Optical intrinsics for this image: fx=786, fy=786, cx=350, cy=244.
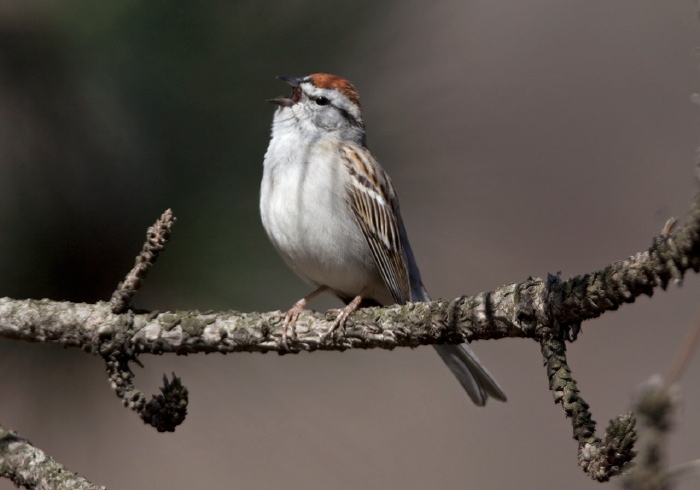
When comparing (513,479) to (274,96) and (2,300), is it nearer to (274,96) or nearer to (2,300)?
(274,96)

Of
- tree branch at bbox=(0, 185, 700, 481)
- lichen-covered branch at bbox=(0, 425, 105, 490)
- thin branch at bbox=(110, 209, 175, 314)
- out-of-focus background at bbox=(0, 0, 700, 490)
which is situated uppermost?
Answer: out-of-focus background at bbox=(0, 0, 700, 490)

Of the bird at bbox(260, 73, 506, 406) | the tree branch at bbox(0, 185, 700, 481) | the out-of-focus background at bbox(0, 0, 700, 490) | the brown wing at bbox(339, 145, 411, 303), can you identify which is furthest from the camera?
the brown wing at bbox(339, 145, 411, 303)

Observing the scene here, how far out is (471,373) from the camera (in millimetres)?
2697

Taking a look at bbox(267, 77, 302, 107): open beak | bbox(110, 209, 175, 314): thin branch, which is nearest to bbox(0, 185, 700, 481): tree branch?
bbox(110, 209, 175, 314): thin branch

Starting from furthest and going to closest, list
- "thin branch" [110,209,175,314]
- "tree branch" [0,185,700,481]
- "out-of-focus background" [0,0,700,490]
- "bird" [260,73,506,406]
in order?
"bird" [260,73,506,406] → "out-of-focus background" [0,0,700,490] → "thin branch" [110,209,175,314] → "tree branch" [0,185,700,481]

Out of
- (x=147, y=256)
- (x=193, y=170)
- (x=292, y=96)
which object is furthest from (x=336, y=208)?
(x=147, y=256)

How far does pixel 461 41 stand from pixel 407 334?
4.63 ft

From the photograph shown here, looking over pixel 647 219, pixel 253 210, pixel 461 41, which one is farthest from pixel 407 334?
pixel 647 219

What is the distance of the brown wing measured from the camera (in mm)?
2875

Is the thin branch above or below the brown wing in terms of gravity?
A: below

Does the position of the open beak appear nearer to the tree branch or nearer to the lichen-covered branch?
the tree branch

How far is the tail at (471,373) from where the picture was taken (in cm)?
266

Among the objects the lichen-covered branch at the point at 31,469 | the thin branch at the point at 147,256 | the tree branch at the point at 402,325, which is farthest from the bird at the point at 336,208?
the lichen-covered branch at the point at 31,469

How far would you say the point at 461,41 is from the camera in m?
2.91
